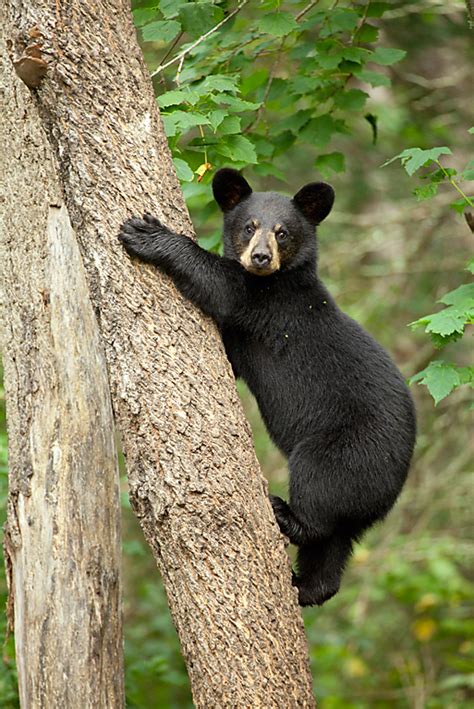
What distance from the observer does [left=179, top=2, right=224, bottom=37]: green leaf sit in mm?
4344

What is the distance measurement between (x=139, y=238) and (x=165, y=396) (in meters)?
0.60

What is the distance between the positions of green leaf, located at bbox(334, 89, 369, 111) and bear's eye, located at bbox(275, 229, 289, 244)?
112cm

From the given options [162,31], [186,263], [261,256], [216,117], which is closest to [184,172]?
[216,117]

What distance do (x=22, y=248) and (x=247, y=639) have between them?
185 centimetres

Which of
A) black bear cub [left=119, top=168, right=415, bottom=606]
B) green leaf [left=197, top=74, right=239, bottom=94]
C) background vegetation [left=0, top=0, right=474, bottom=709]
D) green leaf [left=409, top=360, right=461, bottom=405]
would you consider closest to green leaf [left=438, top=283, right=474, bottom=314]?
green leaf [left=409, top=360, right=461, bottom=405]

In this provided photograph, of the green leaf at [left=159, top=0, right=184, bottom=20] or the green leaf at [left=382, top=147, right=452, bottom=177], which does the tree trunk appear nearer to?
the green leaf at [left=159, top=0, right=184, bottom=20]

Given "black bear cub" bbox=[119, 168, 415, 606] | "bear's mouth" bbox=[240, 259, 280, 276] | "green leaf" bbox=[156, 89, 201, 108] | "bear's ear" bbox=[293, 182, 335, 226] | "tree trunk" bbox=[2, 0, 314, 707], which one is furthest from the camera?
"bear's ear" bbox=[293, 182, 335, 226]

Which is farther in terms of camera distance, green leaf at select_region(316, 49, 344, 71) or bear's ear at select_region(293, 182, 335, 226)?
green leaf at select_region(316, 49, 344, 71)

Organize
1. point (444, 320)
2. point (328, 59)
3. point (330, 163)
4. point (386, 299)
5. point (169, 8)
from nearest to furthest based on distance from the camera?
1. point (444, 320)
2. point (169, 8)
3. point (328, 59)
4. point (330, 163)
5. point (386, 299)

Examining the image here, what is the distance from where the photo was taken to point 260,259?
4.11 meters

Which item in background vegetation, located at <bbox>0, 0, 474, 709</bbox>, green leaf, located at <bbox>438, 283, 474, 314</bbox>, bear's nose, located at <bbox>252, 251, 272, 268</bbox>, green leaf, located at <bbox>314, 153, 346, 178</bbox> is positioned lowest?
background vegetation, located at <bbox>0, 0, 474, 709</bbox>

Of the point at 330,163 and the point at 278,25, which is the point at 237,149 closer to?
the point at 278,25

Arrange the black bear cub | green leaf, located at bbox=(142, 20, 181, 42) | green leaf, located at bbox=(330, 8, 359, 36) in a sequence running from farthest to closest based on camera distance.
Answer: green leaf, located at bbox=(330, 8, 359, 36) → green leaf, located at bbox=(142, 20, 181, 42) → the black bear cub

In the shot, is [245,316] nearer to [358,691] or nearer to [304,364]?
[304,364]
